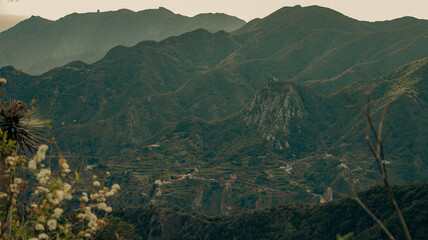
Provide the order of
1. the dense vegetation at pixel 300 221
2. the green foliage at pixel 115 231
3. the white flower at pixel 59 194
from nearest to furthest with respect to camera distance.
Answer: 1. the white flower at pixel 59 194
2. the green foliage at pixel 115 231
3. the dense vegetation at pixel 300 221

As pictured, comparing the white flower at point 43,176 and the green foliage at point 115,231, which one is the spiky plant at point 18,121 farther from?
the green foliage at point 115,231

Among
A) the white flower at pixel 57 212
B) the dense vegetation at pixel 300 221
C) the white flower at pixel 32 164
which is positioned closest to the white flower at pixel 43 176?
the white flower at pixel 32 164

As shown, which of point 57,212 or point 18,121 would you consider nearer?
point 57,212

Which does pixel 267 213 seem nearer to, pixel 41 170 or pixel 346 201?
pixel 346 201

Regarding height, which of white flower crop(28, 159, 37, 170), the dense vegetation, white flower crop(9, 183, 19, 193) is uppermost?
white flower crop(28, 159, 37, 170)

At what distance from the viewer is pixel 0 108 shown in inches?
919

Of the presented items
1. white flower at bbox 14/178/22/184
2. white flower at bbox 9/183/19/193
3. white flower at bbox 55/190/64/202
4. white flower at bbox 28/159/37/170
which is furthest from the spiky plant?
white flower at bbox 55/190/64/202

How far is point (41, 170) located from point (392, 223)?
12513 cm

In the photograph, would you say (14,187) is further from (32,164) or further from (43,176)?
(32,164)

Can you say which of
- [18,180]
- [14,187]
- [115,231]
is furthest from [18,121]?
[115,231]

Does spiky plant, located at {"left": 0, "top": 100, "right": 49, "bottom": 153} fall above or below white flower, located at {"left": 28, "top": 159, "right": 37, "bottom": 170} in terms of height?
above

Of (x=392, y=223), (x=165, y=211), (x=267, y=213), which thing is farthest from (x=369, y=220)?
(x=165, y=211)

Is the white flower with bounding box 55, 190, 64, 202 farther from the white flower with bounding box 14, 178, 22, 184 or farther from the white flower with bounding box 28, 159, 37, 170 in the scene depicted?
the white flower with bounding box 14, 178, 22, 184

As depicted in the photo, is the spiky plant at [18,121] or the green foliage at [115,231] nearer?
the spiky plant at [18,121]
